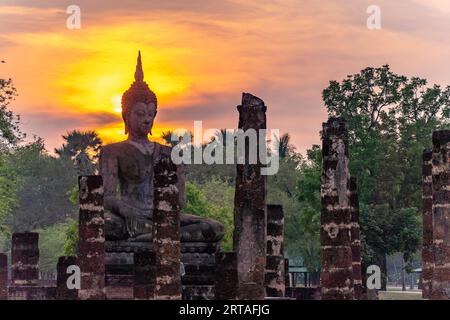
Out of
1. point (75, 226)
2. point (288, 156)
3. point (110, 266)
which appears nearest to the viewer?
point (110, 266)

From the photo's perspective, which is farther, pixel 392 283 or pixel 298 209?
pixel 392 283

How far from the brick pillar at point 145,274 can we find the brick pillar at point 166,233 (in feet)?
1.30

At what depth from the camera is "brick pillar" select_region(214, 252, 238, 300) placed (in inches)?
1119

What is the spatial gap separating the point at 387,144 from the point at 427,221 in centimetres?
2911

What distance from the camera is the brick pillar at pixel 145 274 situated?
96.7 ft

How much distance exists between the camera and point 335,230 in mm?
28984

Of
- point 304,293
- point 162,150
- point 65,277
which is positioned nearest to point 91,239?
point 65,277

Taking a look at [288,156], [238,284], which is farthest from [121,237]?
[288,156]

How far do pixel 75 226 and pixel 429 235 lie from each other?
28802 millimetres

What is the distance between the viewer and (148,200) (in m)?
36.2

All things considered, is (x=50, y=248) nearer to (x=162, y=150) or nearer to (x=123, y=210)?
(x=162, y=150)

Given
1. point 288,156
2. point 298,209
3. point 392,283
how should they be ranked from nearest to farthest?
point 298,209
point 288,156
point 392,283
